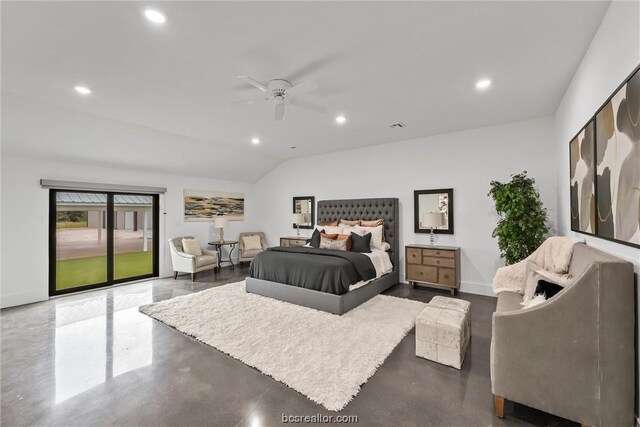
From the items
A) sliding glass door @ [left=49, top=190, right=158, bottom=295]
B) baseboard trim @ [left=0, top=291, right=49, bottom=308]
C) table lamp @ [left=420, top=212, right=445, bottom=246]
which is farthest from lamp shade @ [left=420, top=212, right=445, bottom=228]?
baseboard trim @ [left=0, top=291, right=49, bottom=308]

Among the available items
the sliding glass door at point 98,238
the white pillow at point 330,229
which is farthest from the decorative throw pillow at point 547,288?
the sliding glass door at point 98,238

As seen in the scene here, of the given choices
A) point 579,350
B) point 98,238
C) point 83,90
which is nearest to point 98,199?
point 98,238

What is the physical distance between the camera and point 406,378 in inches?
89.3

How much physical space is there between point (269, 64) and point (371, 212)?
145 inches

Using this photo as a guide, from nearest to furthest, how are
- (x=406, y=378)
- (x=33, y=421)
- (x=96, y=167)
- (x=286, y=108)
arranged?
(x=33, y=421), (x=406, y=378), (x=286, y=108), (x=96, y=167)

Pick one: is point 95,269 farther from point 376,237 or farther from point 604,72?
point 604,72

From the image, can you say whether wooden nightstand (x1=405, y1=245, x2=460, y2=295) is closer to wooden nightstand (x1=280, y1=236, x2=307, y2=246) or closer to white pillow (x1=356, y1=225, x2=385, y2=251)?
white pillow (x1=356, y1=225, x2=385, y2=251)

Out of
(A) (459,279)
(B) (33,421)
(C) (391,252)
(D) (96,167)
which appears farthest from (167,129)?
(A) (459,279)

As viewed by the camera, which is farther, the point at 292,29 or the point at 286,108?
the point at 286,108

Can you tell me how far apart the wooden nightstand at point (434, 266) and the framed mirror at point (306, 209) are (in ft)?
8.48

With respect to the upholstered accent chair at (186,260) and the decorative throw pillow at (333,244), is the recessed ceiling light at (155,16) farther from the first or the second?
the upholstered accent chair at (186,260)

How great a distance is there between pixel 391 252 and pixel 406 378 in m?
3.11

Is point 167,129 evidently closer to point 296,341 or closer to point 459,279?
point 296,341

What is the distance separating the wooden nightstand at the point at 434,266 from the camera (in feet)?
14.6
